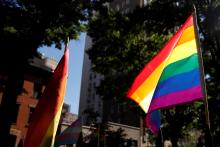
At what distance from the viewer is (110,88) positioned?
25.1 metres

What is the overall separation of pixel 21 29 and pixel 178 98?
15.2 meters

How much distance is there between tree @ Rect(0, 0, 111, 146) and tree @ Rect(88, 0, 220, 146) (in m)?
2.25

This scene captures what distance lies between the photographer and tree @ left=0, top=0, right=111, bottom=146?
1833 cm

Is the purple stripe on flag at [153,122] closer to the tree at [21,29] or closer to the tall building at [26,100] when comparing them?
the tree at [21,29]

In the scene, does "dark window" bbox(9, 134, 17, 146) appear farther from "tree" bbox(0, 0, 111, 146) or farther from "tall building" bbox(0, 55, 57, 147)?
"tree" bbox(0, 0, 111, 146)

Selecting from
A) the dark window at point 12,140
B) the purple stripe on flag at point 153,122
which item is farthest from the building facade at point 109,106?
the purple stripe on flag at point 153,122

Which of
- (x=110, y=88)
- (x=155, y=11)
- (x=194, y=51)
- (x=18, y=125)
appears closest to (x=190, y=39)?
(x=194, y=51)

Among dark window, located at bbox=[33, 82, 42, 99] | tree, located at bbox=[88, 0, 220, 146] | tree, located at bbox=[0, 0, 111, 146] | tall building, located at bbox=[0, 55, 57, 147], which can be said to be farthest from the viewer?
dark window, located at bbox=[33, 82, 42, 99]

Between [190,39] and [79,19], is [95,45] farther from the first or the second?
[190,39]

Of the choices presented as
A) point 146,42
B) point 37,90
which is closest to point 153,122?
point 146,42

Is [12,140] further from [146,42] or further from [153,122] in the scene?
[153,122]

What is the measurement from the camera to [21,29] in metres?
20.4

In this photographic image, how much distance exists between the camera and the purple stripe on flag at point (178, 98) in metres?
6.80

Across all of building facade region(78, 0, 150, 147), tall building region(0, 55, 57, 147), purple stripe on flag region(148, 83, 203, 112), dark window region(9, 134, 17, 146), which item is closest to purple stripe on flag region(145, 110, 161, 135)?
purple stripe on flag region(148, 83, 203, 112)
